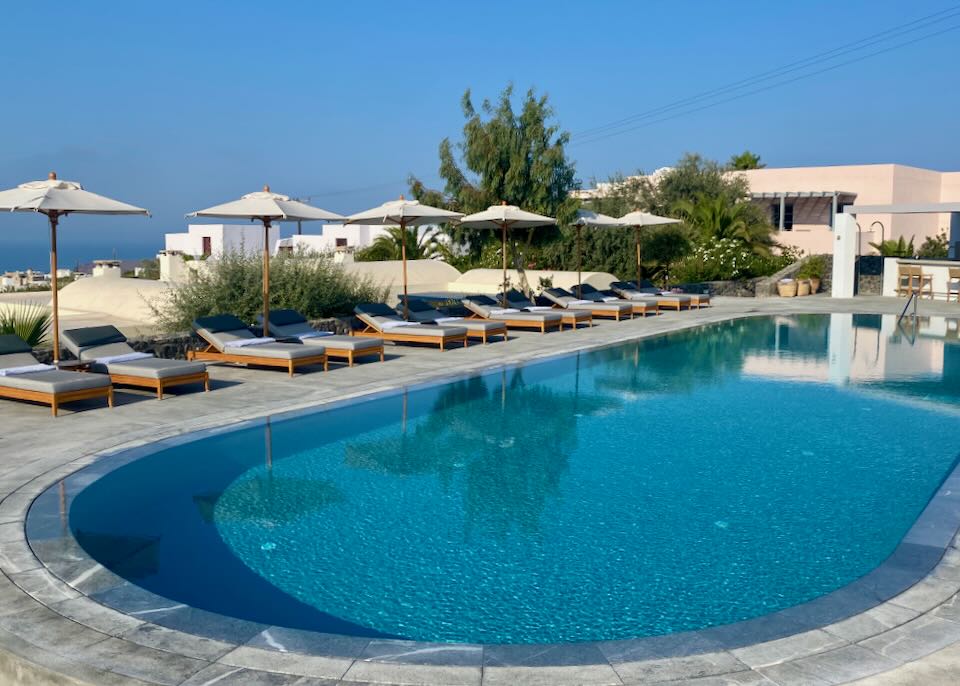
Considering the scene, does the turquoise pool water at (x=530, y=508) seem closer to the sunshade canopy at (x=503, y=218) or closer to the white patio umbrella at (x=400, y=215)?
the white patio umbrella at (x=400, y=215)

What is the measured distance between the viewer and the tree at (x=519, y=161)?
2125 cm

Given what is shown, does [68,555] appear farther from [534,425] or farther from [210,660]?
[534,425]

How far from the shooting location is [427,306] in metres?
17.4

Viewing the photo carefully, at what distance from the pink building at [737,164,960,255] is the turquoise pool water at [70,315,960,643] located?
87.2 ft

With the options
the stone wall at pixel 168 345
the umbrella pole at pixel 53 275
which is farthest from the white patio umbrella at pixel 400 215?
the umbrella pole at pixel 53 275

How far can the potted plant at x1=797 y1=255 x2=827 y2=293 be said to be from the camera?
1091 inches

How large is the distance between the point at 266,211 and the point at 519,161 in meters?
9.21

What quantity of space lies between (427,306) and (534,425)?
7635 mm

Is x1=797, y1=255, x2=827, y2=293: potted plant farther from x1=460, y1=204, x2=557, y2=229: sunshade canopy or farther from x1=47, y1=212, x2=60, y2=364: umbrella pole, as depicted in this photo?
x1=47, y1=212, x2=60, y2=364: umbrella pole

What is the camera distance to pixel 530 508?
7230 millimetres

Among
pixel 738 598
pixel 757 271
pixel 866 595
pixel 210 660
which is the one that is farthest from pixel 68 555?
pixel 757 271

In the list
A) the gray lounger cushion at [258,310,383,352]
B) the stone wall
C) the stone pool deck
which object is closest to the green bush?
the gray lounger cushion at [258,310,383,352]

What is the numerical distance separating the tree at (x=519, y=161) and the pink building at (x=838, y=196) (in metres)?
18.9

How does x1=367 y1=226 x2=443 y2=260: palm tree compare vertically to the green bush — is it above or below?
above
